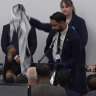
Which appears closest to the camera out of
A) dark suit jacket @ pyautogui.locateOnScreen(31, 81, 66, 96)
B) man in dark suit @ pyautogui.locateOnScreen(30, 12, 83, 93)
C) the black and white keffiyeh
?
dark suit jacket @ pyautogui.locateOnScreen(31, 81, 66, 96)

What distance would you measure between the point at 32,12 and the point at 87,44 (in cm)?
91

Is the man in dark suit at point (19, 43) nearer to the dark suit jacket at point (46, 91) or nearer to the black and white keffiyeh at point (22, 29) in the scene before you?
the black and white keffiyeh at point (22, 29)

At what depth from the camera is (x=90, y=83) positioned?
3.36 m

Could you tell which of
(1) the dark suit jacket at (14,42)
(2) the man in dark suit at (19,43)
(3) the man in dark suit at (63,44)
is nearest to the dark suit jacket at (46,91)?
(3) the man in dark suit at (63,44)

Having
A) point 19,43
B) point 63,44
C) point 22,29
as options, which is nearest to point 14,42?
point 19,43

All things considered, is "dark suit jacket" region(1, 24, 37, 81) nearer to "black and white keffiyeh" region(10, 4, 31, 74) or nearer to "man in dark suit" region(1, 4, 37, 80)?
"man in dark suit" region(1, 4, 37, 80)

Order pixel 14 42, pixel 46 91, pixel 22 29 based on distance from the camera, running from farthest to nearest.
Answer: pixel 14 42 → pixel 22 29 → pixel 46 91

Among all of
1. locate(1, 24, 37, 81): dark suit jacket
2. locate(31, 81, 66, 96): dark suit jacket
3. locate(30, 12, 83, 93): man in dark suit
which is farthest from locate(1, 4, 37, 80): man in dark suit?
locate(31, 81, 66, 96): dark suit jacket

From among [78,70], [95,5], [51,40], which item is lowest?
[78,70]

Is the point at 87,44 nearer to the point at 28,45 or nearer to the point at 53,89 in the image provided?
the point at 28,45

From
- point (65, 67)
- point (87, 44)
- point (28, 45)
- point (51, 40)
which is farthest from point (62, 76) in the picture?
point (87, 44)

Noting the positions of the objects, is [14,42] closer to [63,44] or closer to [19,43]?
[19,43]

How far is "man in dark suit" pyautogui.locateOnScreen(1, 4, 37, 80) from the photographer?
200 inches

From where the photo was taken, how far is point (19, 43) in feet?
17.1
